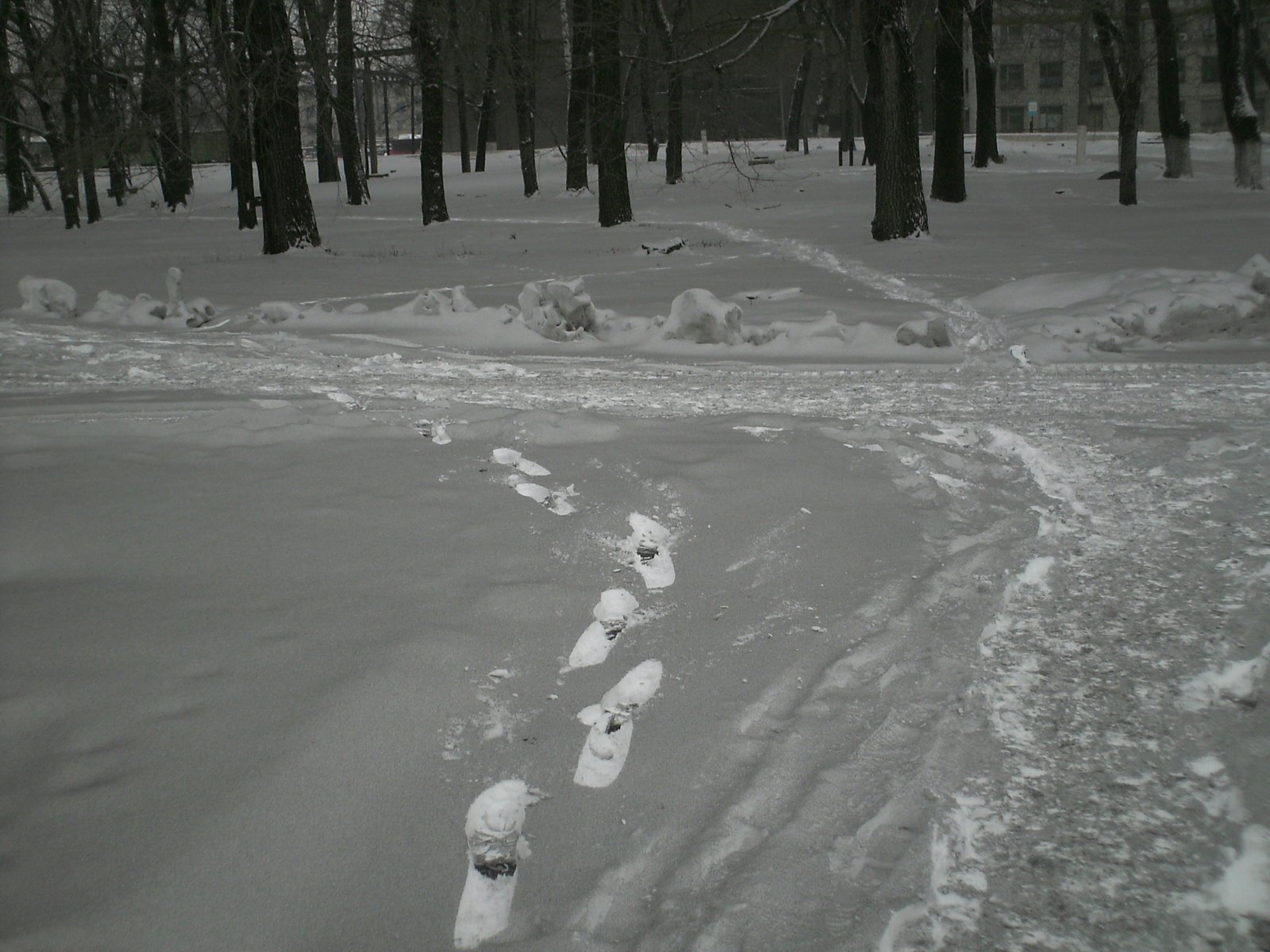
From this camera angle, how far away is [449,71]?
20.7 m

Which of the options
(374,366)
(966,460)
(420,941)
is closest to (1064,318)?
(966,460)

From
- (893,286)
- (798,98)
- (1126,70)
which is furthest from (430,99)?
(798,98)

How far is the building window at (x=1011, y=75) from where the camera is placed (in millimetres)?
50000

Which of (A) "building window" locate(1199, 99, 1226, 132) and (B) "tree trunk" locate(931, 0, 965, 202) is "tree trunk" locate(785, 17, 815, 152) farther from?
(A) "building window" locate(1199, 99, 1226, 132)

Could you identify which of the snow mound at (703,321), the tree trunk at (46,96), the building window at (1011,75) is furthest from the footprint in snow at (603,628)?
the building window at (1011,75)

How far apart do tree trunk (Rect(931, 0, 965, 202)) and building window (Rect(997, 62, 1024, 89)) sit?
37.8m

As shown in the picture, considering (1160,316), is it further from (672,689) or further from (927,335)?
(672,689)

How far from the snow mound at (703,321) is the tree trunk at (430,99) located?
7.54m

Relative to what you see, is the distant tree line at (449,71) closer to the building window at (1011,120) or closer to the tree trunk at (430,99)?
the tree trunk at (430,99)

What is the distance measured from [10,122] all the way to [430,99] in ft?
19.2

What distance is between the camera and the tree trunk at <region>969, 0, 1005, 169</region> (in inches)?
632

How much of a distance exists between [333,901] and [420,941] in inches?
7.3

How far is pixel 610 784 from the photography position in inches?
79.7

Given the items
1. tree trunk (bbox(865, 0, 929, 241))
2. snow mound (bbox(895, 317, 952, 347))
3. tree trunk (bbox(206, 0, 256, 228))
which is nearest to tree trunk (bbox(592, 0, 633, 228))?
tree trunk (bbox(865, 0, 929, 241))
